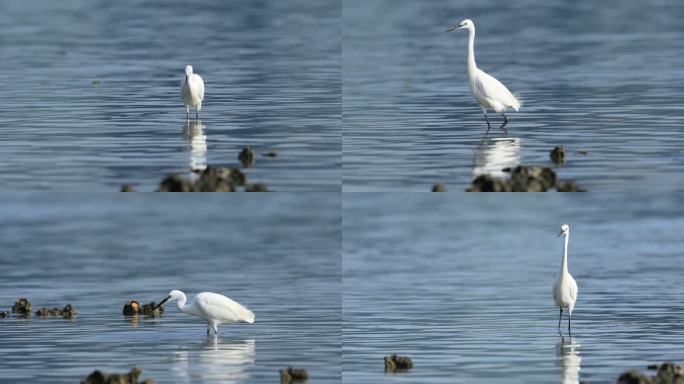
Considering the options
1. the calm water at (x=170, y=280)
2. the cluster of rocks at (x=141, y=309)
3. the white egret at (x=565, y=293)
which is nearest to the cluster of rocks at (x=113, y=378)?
the calm water at (x=170, y=280)

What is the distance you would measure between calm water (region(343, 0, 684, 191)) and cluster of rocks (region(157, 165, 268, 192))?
1.60m

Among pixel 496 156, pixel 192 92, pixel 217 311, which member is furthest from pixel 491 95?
pixel 217 311

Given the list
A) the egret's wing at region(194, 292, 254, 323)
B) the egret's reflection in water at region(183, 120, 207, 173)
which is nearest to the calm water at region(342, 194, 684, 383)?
the egret's wing at region(194, 292, 254, 323)

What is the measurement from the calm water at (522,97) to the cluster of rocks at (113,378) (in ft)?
15.1

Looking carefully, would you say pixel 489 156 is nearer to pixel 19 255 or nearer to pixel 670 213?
pixel 19 255

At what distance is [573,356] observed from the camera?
18.1 meters

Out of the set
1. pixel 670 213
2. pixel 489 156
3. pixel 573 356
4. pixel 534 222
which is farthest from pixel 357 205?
pixel 573 356

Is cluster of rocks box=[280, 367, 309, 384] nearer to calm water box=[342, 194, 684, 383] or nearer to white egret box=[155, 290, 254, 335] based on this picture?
calm water box=[342, 194, 684, 383]

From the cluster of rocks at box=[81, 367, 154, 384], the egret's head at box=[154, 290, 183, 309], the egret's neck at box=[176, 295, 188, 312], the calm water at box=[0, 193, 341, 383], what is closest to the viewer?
the cluster of rocks at box=[81, 367, 154, 384]

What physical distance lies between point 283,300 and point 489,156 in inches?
155

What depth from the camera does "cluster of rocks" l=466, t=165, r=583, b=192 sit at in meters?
18.4

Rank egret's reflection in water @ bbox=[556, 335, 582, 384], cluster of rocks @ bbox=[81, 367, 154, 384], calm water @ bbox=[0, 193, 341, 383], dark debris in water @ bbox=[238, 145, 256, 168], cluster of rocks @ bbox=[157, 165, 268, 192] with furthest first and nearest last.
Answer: dark debris in water @ bbox=[238, 145, 256, 168], cluster of rocks @ bbox=[157, 165, 268, 192], calm water @ bbox=[0, 193, 341, 383], egret's reflection in water @ bbox=[556, 335, 582, 384], cluster of rocks @ bbox=[81, 367, 154, 384]

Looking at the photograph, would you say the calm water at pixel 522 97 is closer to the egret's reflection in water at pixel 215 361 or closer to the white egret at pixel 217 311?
the white egret at pixel 217 311

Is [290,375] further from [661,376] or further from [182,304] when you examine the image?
[182,304]
